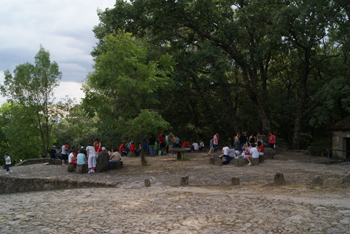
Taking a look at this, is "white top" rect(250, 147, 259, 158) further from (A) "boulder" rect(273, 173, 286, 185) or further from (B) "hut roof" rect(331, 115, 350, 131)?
(B) "hut roof" rect(331, 115, 350, 131)

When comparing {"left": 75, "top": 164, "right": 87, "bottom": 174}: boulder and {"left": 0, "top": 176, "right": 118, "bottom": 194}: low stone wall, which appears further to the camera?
{"left": 75, "top": 164, "right": 87, "bottom": 174}: boulder

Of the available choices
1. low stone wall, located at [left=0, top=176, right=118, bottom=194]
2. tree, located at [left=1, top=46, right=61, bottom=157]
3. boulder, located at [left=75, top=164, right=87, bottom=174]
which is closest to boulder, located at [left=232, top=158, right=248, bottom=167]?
low stone wall, located at [left=0, top=176, right=118, bottom=194]

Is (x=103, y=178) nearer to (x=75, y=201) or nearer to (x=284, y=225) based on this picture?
(x=75, y=201)

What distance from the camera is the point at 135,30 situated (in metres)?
21.5

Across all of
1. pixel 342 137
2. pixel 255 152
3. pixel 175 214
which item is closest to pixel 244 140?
pixel 255 152

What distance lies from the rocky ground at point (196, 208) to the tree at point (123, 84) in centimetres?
521

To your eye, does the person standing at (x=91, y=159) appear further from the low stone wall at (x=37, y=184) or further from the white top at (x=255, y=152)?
the white top at (x=255, y=152)

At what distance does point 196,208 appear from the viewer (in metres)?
7.65

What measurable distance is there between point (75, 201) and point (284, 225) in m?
6.48

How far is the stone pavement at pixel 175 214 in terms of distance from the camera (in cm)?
605

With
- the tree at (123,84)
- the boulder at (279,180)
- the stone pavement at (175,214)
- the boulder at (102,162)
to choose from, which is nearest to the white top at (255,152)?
the tree at (123,84)

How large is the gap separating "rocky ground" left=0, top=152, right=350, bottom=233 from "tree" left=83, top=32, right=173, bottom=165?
205 inches

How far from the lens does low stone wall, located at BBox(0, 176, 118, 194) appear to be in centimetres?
1272

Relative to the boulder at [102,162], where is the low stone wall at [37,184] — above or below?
below
